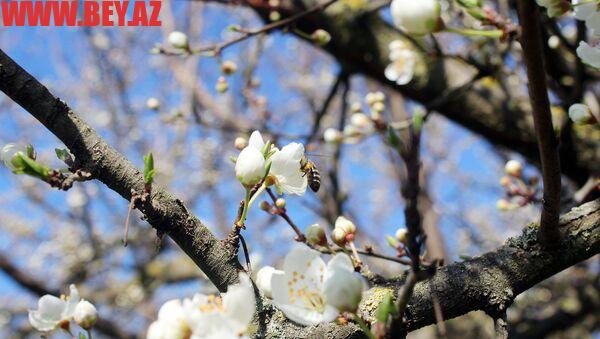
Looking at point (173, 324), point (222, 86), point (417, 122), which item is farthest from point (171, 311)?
point (222, 86)

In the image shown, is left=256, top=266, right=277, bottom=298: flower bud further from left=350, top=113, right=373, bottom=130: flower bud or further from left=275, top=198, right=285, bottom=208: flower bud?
left=350, top=113, right=373, bottom=130: flower bud

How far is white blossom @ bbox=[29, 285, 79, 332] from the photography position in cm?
81

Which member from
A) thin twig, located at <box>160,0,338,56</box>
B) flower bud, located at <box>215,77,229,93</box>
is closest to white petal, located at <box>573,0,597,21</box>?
thin twig, located at <box>160,0,338,56</box>

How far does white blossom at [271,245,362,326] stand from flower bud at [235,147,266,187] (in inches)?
4.8

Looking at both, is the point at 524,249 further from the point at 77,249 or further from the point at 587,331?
the point at 77,249

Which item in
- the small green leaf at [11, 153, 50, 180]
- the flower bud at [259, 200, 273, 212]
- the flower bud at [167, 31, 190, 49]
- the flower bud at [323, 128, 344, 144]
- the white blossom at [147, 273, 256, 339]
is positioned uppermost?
the flower bud at [167, 31, 190, 49]

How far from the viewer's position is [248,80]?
2408mm

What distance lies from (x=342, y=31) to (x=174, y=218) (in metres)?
1.48

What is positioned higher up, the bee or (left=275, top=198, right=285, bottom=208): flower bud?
the bee

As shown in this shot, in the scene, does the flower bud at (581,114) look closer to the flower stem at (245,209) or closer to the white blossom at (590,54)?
the white blossom at (590,54)

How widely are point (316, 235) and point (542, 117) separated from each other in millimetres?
401

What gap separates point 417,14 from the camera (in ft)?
2.36

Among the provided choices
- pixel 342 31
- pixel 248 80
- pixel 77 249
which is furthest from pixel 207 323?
pixel 77 249

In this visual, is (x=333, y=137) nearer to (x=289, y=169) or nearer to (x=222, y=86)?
(x=222, y=86)
